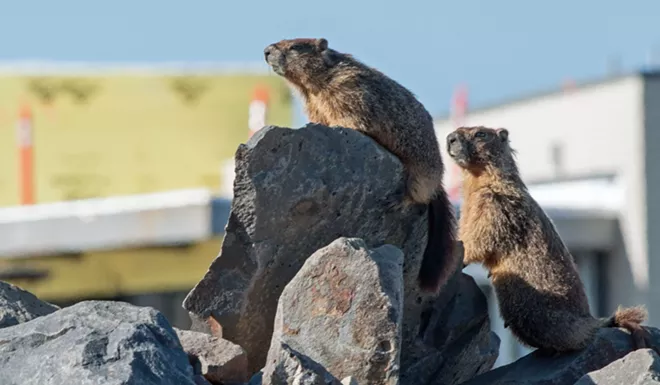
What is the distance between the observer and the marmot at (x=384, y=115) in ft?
22.8

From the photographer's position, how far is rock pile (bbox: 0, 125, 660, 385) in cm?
537

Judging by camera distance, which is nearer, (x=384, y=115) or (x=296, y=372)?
(x=296, y=372)

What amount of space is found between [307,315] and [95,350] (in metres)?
1.04

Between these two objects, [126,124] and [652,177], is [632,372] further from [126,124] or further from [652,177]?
[652,177]

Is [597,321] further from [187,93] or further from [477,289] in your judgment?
[187,93]

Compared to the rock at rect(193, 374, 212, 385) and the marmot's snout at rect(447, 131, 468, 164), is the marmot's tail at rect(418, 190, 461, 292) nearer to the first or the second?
the marmot's snout at rect(447, 131, 468, 164)

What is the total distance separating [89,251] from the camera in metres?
18.0

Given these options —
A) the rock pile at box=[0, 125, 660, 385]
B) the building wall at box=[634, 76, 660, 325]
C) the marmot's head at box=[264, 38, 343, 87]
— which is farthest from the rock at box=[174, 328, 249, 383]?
the building wall at box=[634, 76, 660, 325]

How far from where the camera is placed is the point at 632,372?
19.1 feet

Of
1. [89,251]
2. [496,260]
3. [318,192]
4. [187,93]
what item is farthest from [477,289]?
[187,93]

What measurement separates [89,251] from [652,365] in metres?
13.0

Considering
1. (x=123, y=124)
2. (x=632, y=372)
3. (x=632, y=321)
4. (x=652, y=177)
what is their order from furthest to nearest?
(x=652, y=177) → (x=123, y=124) → (x=632, y=321) → (x=632, y=372)

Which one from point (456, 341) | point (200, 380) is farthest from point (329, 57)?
point (200, 380)

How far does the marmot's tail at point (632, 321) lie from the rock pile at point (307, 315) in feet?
0.21
